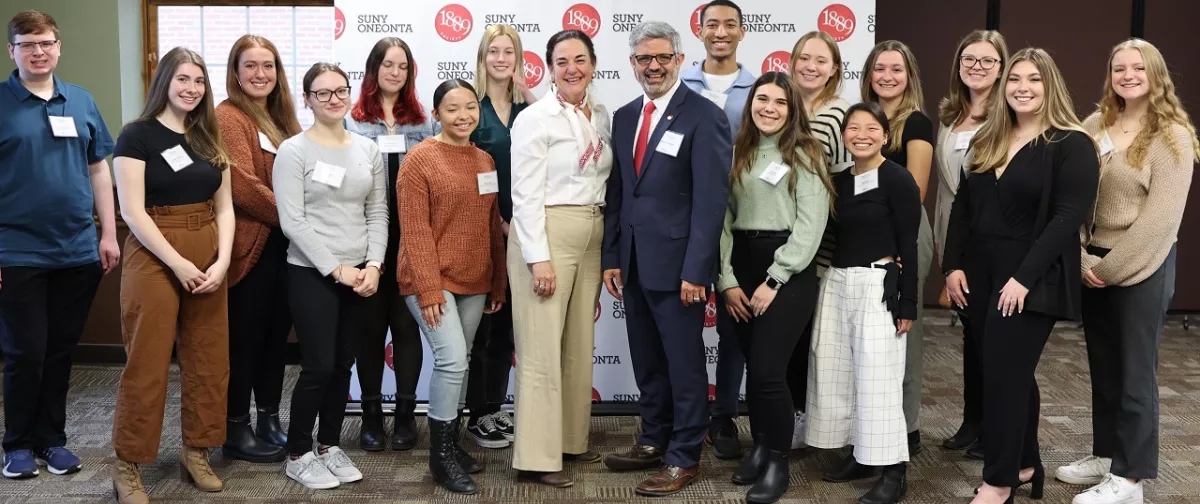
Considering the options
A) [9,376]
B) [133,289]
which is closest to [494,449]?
[133,289]

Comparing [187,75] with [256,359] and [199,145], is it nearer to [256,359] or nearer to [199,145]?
[199,145]

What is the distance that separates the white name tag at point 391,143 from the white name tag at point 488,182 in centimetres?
50

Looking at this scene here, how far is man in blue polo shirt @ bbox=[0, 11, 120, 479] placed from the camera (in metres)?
3.31

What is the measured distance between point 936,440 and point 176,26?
443cm

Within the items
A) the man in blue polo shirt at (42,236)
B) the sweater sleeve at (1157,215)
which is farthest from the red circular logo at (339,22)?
the sweater sleeve at (1157,215)

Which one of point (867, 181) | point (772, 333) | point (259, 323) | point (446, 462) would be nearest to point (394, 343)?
point (259, 323)

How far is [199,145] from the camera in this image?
3.15 m

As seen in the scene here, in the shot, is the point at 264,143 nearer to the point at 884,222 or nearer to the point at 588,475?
the point at 588,475

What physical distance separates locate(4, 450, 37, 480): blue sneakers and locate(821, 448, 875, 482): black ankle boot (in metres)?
2.73

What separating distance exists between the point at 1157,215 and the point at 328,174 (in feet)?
8.44

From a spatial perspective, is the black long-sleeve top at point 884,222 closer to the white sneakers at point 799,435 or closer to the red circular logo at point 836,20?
the white sneakers at point 799,435

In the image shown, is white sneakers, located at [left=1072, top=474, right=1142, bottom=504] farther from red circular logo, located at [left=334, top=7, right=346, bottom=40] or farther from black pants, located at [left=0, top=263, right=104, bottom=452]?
black pants, located at [left=0, top=263, right=104, bottom=452]

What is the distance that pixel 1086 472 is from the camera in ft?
11.2

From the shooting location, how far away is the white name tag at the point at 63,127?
132 inches
